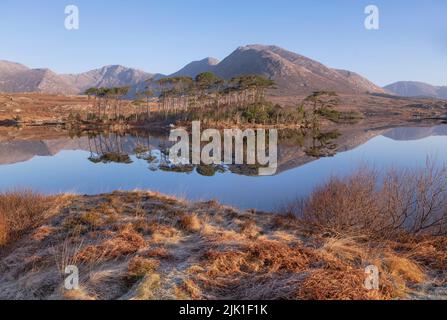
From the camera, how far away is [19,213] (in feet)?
35.5

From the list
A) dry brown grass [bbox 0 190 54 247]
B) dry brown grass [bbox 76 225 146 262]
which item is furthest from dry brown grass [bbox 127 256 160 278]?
dry brown grass [bbox 0 190 54 247]

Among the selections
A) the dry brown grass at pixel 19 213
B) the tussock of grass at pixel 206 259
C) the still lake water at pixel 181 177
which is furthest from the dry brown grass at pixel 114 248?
the still lake water at pixel 181 177

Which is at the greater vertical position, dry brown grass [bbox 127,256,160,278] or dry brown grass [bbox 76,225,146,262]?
dry brown grass [bbox 127,256,160,278]

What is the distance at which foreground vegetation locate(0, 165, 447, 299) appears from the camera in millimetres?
5668

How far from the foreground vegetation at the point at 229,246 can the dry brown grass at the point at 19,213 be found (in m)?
0.04

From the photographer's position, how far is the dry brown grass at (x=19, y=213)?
9648 mm

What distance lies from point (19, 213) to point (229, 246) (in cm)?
695

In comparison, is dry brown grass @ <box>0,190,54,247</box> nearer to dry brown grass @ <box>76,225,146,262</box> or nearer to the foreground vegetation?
the foreground vegetation

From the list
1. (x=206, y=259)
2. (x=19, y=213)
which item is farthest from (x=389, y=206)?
(x=19, y=213)

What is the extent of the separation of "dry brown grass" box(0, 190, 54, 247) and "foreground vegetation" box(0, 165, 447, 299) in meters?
0.04

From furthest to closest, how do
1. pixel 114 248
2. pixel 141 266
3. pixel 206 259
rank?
pixel 114 248
pixel 206 259
pixel 141 266

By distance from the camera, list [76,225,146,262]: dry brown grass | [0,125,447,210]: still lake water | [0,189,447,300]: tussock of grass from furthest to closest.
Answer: [0,125,447,210]: still lake water < [76,225,146,262]: dry brown grass < [0,189,447,300]: tussock of grass

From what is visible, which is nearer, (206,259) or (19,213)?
(206,259)

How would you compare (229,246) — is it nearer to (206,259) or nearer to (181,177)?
(206,259)
